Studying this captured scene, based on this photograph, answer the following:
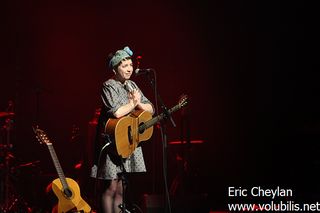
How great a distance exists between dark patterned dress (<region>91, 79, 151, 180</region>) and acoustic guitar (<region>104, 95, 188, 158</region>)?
3.3 inches

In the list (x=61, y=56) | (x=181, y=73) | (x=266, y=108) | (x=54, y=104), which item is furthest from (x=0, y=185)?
(x=266, y=108)

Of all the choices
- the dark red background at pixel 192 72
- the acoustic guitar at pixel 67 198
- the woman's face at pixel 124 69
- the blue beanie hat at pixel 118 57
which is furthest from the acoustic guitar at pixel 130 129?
the dark red background at pixel 192 72

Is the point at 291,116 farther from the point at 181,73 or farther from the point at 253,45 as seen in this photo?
the point at 181,73

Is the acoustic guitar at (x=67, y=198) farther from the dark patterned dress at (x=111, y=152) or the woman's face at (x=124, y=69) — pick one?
the woman's face at (x=124, y=69)

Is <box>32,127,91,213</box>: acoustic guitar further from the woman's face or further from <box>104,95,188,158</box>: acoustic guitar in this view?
the woman's face

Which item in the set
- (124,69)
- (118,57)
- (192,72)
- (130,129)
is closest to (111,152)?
(130,129)

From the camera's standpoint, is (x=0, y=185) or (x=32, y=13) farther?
(x=32, y=13)

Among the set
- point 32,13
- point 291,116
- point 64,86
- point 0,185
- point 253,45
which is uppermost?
point 32,13

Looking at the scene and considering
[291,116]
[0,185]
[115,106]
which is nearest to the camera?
[115,106]

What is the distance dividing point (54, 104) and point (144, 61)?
154 cm

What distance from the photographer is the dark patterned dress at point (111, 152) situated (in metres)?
4.84

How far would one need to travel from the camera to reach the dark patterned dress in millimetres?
4840

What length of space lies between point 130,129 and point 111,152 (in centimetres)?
27

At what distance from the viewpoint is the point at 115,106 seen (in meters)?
4.87
